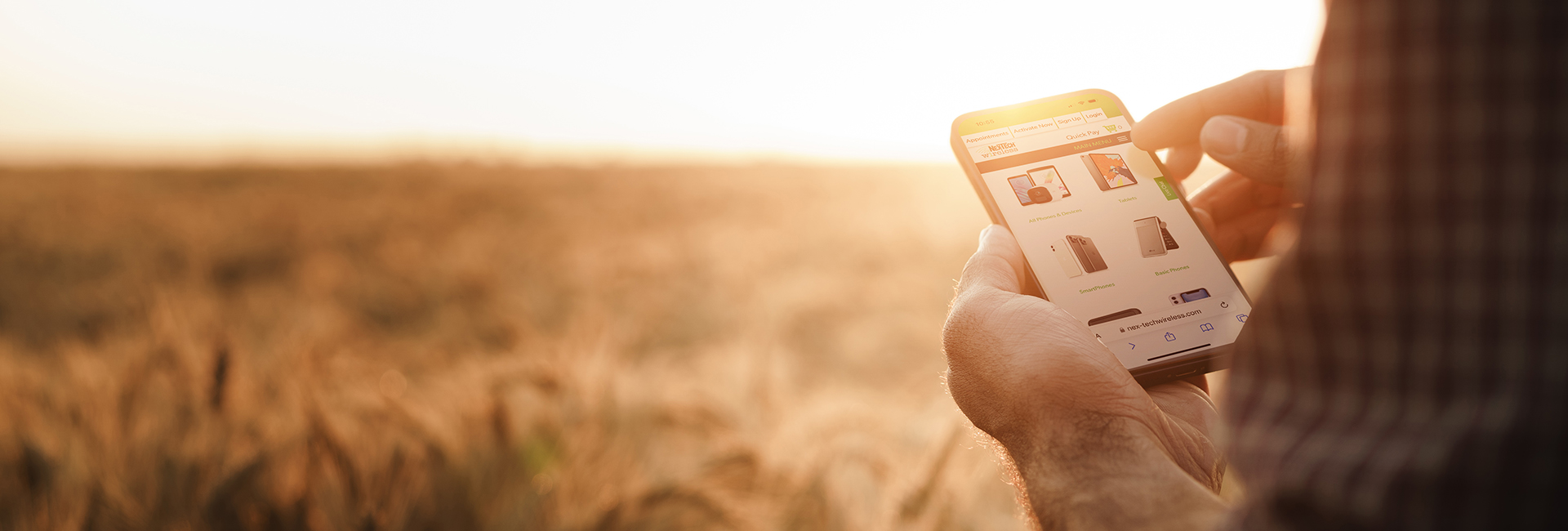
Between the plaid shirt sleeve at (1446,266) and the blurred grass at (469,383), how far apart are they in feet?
3.82

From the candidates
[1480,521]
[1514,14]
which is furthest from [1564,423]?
[1514,14]

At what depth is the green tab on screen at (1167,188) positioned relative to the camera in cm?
131

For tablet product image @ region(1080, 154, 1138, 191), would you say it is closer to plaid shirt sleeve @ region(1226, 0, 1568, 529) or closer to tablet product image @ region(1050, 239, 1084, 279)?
tablet product image @ region(1050, 239, 1084, 279)

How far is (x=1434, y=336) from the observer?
34 cm

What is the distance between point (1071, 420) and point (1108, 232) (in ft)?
2.02

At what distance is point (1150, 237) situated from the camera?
1.28 metres

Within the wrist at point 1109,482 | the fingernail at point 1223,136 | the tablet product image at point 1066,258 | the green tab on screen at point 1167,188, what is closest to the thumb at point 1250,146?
the fingernail at point 1223,136

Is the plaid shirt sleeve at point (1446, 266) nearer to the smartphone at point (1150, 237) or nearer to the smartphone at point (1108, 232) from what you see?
the smartphone at point (1108, 232)

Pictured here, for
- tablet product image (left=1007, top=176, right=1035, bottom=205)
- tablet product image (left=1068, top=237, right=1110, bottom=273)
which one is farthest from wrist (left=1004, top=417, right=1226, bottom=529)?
tablet product image (left=1007, top=176, right=1035, bottom=205)

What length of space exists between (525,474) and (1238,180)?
6.21 feet

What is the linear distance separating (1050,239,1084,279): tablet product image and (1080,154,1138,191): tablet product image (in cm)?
17

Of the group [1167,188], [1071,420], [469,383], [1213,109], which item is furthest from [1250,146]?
[469,383]

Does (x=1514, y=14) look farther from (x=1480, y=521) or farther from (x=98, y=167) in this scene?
(x=98, y=167)

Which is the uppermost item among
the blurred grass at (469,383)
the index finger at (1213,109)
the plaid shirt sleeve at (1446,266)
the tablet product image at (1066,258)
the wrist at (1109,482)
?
the index finger at (1213,109)
